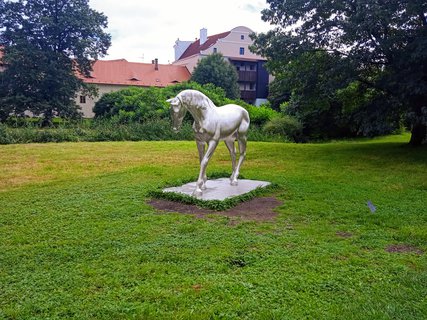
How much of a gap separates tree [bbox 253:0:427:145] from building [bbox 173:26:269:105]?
94.6 ft

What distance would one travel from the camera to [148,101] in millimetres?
21984

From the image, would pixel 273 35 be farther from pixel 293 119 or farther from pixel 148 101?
pixel 148 101

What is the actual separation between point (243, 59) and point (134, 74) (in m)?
11.8

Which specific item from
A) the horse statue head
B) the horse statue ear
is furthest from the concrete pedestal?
the horse statue ear

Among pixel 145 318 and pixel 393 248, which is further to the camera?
pixel 393 248

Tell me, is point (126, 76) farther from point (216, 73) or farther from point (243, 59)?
point (243, 59)

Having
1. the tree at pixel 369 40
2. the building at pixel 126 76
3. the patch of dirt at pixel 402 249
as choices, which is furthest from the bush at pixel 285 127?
the building at pixel 126 76

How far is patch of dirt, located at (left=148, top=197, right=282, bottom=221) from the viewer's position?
17.1 ft

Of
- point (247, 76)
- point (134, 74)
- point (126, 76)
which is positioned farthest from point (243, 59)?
point (126, 76)

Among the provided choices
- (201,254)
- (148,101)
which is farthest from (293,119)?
(201,254)

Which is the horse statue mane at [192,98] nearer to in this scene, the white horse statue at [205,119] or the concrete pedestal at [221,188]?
the white horse statue at [205,119]

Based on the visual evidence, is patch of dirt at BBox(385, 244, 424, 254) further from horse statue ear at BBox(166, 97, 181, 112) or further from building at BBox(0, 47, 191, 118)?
building at BBox(0, 47, 191, 118)

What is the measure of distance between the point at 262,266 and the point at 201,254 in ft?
2.09

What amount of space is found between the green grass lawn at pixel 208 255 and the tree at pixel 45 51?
1873 cm
